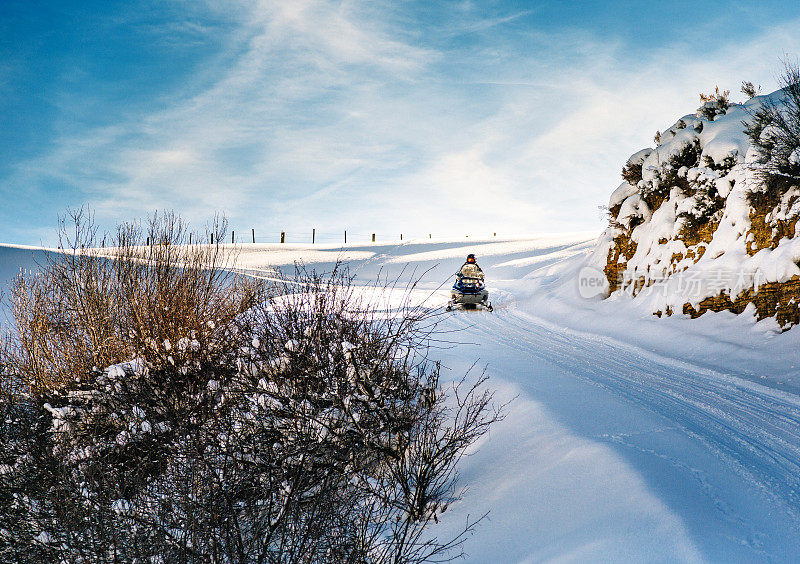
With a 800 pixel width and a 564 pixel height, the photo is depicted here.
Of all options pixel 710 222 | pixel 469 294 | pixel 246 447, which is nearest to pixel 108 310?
pixel 246 447

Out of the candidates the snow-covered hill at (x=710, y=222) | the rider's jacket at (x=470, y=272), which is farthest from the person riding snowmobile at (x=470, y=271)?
the snow-covered hill at (x=710, y=222)

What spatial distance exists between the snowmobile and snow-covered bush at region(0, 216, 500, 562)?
942 centimetres

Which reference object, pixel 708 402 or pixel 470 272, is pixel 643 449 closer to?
pixel 708 402

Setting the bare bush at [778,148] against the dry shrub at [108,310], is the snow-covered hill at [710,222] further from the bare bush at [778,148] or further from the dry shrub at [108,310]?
the dry shrub at [108,310]

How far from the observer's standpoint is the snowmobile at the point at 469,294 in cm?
1622

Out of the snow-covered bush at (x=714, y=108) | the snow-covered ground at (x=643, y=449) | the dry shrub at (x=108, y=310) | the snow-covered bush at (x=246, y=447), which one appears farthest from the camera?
the snow-covered bush at (x=714, y=108)

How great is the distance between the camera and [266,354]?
5.54m

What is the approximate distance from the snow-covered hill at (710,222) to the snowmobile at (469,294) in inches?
155

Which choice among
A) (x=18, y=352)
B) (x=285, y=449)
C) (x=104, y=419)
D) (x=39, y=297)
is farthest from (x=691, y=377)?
(x=18, y=352)

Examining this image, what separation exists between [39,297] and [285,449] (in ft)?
24.7

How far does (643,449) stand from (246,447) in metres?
3.56

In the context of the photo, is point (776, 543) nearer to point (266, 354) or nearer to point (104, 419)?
point (266, 354)

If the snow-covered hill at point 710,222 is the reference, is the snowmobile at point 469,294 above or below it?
below

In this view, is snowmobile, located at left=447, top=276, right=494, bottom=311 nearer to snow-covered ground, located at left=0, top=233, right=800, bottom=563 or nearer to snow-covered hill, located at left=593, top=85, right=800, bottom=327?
snow-covered hill, located at left=593, top=85, right=800, bottom=327
